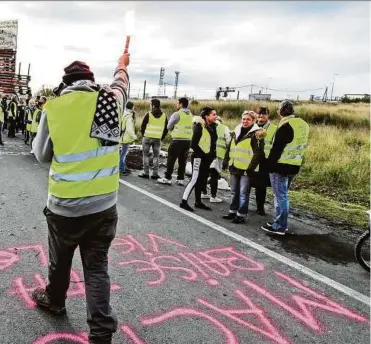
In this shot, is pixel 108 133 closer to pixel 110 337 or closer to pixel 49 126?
pixel 49 126

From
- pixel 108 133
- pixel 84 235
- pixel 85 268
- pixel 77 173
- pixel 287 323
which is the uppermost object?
pixel 108 133

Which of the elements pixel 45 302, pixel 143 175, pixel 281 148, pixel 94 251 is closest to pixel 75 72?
pixel 94 251

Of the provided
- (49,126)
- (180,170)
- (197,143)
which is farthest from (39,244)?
(180,170)

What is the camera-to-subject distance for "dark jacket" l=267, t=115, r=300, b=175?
220 inches

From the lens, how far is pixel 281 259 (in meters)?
4.71

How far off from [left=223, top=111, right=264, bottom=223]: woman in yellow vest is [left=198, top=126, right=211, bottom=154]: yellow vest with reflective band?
639 millimetres

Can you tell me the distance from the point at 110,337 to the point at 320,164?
1012 centimetres

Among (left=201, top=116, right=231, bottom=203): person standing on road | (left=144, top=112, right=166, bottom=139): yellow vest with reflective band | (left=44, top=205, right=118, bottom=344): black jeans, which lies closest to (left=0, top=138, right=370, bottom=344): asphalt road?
(left=44, top=205, right=118, bottom=344): black jeans

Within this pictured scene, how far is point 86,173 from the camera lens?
8.55 ft

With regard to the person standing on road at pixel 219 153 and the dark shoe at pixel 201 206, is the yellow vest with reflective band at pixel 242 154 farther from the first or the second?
the person standing on road at pixel 219 153

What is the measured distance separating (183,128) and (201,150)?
1.90 meters

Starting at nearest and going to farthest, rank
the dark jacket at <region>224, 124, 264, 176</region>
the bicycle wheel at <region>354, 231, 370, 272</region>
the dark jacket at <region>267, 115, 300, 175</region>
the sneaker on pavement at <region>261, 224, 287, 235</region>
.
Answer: the bicycle wheel at <region>354, 231, 370, 272</region> < the dark jacket at <region>267, 115, 300, 175</region> < the sneaker on pavement at <region>261, 224, 287, 235</region> < the dark jacket at <region>224, 124, 264, 176</region>

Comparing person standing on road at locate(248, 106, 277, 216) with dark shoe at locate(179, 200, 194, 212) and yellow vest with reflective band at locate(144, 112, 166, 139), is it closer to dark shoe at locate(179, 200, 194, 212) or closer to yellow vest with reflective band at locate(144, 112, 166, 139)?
dark shoe at locate(179, 200, 194, 212)

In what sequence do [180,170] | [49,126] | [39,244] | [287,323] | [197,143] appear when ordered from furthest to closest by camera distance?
[180,170], [197,143], [39,244], [287,323], [49,126]
